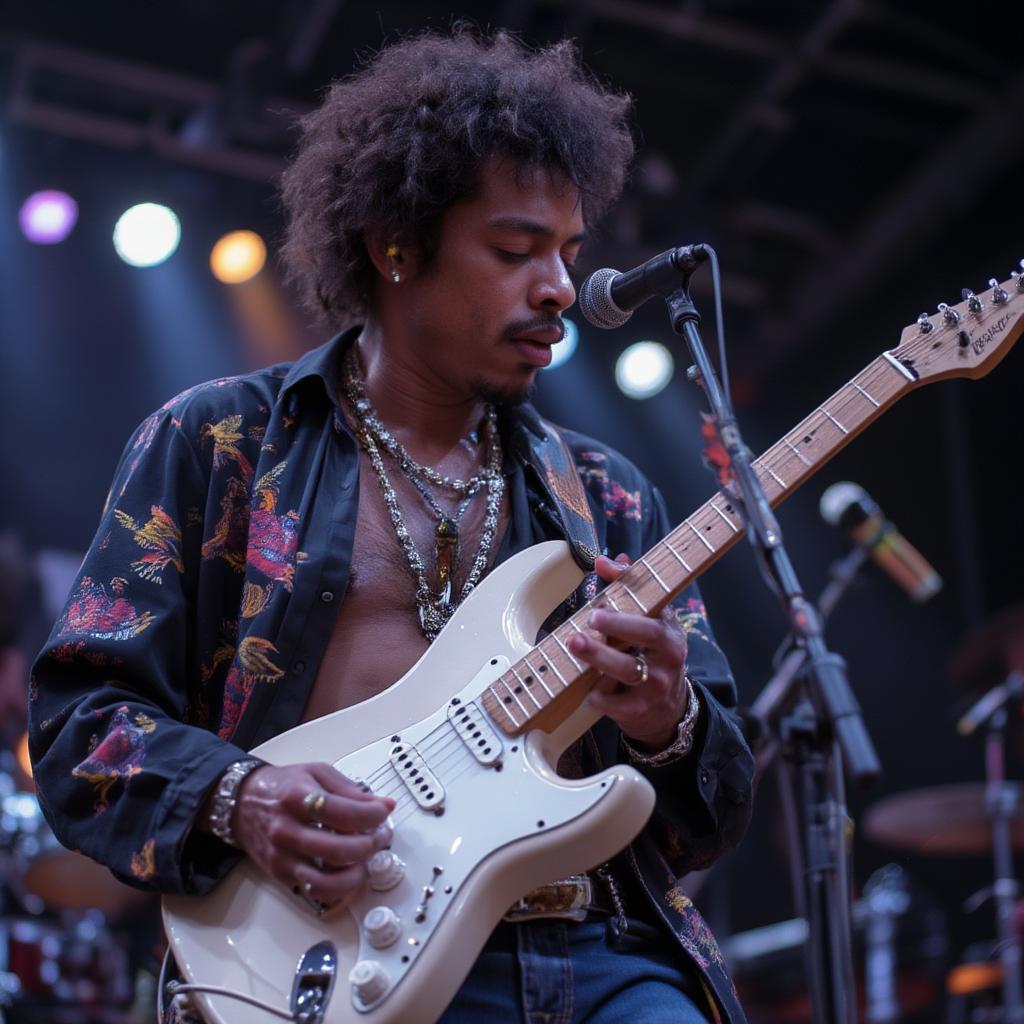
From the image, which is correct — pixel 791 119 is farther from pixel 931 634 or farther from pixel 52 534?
pixel 52 534

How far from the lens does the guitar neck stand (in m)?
2.29

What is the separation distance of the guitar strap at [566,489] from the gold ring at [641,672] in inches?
14.2

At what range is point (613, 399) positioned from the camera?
793cm

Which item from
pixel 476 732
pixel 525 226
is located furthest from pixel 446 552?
pixel 525 226

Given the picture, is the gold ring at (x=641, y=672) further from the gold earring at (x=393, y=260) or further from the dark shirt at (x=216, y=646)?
the gold earring at (x=393, y=260)

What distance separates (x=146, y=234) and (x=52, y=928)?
3.36 meters

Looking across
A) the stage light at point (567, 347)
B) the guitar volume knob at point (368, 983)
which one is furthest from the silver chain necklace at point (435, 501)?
the stage light at point (567, 347)

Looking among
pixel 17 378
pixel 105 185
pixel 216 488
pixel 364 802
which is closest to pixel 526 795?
pixel 364 802

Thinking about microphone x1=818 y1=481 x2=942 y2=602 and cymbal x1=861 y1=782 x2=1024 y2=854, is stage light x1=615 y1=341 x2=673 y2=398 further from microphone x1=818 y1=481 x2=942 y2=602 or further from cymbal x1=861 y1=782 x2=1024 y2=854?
microphone x1=818 y1=481 x2=942 y2=602

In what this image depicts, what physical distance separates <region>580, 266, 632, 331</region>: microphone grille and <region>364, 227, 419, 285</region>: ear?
0.72 m

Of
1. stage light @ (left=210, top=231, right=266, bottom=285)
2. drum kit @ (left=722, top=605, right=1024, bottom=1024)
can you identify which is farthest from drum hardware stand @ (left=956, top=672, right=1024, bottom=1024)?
stage light @ (left=210, top=231, right=266, bottom=285)

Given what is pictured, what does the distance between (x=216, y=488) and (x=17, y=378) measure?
4.96 metres

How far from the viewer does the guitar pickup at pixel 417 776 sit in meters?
2.20

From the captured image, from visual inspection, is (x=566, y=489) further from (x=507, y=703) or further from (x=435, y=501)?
(x=507, y=703)
